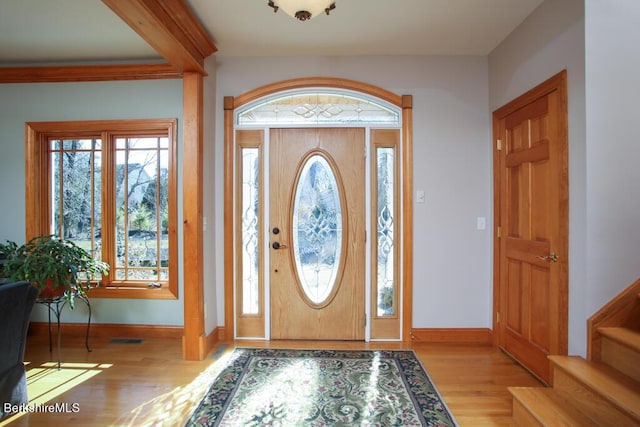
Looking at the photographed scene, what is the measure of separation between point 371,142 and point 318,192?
0.69m

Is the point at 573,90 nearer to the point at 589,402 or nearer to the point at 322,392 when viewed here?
the point at 589,402

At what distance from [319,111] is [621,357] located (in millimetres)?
2807

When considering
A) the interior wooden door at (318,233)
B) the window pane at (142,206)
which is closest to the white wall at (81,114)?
the window pane at (142,206)

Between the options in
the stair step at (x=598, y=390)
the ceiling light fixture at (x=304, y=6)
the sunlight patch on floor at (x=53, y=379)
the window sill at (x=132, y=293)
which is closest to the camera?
the stair step at (x=598, y=390)

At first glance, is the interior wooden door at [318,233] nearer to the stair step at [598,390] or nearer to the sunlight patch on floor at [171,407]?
the sunlight patch on floor at [171,407]

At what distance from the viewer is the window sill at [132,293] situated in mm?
3309

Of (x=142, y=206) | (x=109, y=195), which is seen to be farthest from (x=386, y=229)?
(x=109, y=195)

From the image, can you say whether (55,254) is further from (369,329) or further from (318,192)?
(369,329)

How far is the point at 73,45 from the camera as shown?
300 centimetres

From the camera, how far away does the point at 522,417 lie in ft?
6.33

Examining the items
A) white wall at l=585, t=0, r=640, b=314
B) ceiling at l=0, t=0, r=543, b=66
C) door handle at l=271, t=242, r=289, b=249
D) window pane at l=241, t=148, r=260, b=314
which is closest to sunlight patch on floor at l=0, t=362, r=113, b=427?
window pane at l=241, t=148, r=260, b=314

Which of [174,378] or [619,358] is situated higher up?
[619,358]

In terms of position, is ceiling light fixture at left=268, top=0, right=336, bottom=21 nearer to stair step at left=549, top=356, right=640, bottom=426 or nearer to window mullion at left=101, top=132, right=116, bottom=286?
window mullion at left=101, top=132, right=116, bottom=286

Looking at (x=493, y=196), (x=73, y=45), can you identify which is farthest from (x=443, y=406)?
(x=73, y=45)
